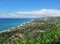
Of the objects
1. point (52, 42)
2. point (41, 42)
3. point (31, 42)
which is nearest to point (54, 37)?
point (52, 42)

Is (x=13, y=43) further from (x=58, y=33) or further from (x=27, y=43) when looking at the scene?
(x=58, y=33)

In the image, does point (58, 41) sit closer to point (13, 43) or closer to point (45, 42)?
point (45, 42)

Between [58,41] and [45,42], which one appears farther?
[58,41]

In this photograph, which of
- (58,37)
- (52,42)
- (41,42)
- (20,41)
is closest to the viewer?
(20,41)

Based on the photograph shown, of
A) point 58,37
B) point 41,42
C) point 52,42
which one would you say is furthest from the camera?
point 58,37

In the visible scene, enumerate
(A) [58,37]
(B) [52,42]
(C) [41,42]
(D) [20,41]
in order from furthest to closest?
(A) [58,37], (B) [52,42], (C) [41,42], (D) [20,41]

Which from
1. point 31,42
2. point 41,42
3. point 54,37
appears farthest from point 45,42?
point 54,37

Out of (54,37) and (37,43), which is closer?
(37,43)

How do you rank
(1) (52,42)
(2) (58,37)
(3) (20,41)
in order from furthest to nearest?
1. (2) (58,37)
2. (1) (52,42)
3. (3) (20,41)
